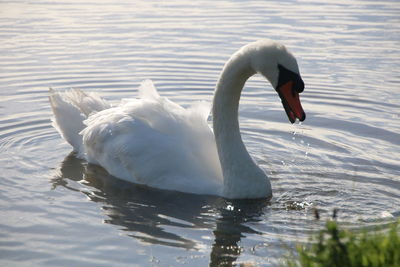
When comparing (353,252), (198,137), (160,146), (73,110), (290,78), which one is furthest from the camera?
(73,110)

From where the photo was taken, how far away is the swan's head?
23.9 ft

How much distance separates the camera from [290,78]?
7324mm

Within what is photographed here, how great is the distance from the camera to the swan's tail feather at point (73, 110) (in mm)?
9594

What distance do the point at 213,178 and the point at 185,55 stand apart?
6904mm

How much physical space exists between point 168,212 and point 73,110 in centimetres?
291

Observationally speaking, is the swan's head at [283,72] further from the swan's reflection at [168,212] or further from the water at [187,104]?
the swan's reflection at [168,212]

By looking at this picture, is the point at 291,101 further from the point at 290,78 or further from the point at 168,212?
the point at 168,212

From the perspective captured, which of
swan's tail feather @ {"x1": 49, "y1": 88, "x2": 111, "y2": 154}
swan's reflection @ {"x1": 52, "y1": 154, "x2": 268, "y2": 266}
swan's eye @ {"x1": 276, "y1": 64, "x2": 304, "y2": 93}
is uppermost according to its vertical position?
swan's eye @ {"x1": 276, "y1": 64, "x2": 304, "y2": 93}

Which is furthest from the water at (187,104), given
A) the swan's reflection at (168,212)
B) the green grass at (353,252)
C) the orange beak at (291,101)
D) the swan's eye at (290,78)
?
the swan's eye at (290,78)

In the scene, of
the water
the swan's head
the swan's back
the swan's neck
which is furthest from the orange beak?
the swan's back

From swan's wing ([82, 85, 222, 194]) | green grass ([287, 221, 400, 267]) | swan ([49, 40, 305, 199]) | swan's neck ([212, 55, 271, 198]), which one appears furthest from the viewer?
swan's wing ([82, 85, 222, 194])

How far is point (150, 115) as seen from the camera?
833cm

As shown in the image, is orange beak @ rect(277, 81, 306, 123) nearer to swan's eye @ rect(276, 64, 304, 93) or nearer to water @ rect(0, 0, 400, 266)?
swan's eye @ rect(276, 64, 304, 93)

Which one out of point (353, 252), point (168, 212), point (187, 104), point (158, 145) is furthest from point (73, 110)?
point (353, 252)
